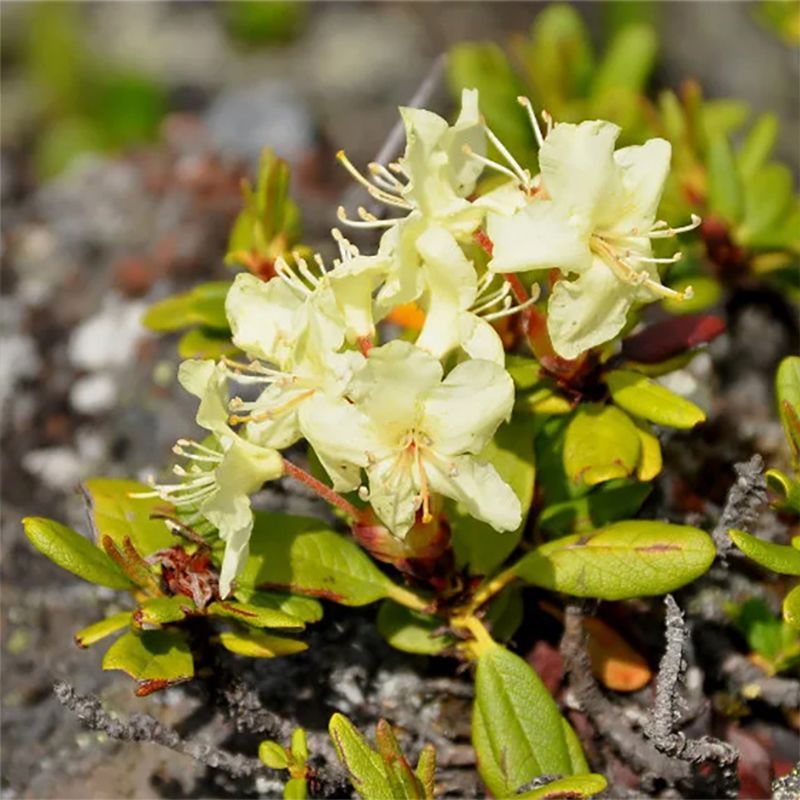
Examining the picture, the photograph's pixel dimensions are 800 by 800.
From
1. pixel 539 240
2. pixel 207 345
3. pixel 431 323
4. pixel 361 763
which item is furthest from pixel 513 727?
pixel 207 345

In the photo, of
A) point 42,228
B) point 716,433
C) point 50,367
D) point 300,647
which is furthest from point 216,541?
point 42,228

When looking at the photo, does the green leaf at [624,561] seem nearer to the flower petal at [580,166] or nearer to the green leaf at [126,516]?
the flower petal at [580,166]

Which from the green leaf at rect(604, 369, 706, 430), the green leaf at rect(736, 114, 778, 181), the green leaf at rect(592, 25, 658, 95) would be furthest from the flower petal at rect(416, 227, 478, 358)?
the green leaf at rect(592, 25, 658, 95)

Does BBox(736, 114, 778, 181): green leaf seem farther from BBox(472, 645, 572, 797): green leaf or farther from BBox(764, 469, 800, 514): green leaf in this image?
BBox(472, 645, 572, 797): green leaf

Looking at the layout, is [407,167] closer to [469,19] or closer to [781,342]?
[781,342]

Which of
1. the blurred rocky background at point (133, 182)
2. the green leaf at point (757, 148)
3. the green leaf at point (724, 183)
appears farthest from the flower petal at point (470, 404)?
the green leaf at point (757, 148)
